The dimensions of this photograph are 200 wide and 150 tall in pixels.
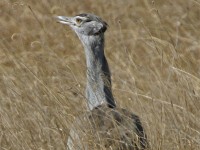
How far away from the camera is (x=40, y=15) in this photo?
10.0m

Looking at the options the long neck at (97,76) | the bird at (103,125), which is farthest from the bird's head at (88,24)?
the bird at (103,125)

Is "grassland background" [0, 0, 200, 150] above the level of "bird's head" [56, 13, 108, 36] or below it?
below

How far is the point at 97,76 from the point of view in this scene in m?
5.12

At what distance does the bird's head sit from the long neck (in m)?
0.04

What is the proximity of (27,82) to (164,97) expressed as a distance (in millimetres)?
1018

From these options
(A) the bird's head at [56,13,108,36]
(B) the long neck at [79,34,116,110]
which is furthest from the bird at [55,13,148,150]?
(A) the bird's head at [56,13,108,36]

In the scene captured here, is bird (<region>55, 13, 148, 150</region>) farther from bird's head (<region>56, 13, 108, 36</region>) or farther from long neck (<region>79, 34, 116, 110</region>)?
bird's head (<region>56, 13, 108, 36</region>)

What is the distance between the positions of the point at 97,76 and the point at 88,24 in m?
0.52

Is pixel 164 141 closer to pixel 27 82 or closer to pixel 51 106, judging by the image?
pixel 51 106

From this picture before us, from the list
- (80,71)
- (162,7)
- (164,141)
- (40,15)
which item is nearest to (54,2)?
(40,15)

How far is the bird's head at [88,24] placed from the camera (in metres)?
5.44

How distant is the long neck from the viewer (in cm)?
496

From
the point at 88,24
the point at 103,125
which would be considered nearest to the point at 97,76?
the point at 88,24

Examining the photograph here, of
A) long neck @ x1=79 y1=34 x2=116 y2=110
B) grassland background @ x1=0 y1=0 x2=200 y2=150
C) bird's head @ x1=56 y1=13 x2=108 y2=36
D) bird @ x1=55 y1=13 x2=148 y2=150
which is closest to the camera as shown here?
bird @ x1=55 y1=13 x2=148 y2=150
